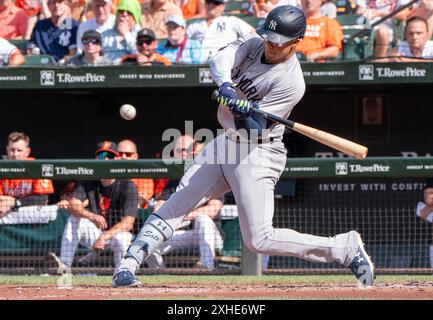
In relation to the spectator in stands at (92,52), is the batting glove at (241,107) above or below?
below

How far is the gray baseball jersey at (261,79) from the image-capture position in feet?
17.5

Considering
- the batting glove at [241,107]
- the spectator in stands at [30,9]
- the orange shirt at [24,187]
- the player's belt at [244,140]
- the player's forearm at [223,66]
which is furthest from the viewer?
the spectator in stands at [30,9]

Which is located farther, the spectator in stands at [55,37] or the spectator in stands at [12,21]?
the spectator in stands at [12,21]

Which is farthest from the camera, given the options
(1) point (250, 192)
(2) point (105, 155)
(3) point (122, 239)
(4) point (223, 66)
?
(2) point (105, 155)

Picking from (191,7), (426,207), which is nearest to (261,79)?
(426,207)

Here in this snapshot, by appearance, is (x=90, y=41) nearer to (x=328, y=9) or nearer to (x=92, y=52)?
(x=92, y=52)

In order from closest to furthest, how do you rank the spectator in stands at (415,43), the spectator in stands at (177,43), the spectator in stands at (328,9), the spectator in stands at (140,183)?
the spectator in stands at (140,183) → the spectator in stands at (415,43) → the spectator in stands at (177,43) → the spectator in stands at (328,9)

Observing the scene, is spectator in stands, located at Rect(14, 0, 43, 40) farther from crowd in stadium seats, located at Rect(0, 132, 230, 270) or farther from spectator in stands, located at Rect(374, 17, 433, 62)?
spectator in stands, located at Rect(374, 17, 433, 62)

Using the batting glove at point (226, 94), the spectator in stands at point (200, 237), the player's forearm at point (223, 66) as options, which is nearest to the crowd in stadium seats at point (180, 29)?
the spectator in stands at point (200, 237)

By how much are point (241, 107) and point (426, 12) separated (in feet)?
14.8

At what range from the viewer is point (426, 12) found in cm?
899

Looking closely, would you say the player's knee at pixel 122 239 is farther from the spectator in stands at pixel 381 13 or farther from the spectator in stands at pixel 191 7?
the spectator in stands at pixel 191 7

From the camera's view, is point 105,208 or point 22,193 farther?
point 22,193

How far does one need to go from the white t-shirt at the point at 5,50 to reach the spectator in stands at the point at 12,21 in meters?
0.69
